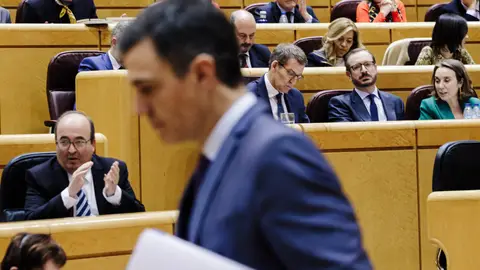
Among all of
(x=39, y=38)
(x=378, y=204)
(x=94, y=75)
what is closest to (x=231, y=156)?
(x=378, y=204)

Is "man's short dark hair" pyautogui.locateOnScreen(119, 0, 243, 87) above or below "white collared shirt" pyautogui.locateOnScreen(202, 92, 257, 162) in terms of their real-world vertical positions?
above

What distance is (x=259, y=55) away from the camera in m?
4.39

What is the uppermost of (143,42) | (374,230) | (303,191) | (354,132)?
(143,42)

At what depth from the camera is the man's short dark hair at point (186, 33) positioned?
785 mm

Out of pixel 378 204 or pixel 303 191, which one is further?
pixel 378 204

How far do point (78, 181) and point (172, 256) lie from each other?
1.90m

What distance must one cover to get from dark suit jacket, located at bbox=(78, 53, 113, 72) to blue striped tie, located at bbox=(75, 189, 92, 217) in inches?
48.2

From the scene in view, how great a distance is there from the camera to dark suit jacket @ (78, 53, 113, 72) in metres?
3.86

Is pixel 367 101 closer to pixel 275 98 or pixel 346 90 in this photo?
pixel 346 90

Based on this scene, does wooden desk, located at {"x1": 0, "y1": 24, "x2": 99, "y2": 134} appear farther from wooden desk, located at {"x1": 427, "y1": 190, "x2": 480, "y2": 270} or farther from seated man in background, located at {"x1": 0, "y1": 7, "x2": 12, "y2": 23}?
wooden desk, located at {"x1": 427, "y1": 190, "x2": 480, "y2": 270}

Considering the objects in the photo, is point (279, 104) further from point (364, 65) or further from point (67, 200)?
point (67, 200)

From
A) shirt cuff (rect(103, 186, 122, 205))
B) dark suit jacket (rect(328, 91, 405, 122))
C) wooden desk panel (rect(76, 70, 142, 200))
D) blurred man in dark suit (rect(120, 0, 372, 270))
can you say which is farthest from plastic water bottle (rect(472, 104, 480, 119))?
blurred man in dark suit (rect(120, 0, 372, 270))

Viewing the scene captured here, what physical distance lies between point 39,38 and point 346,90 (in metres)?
1.46

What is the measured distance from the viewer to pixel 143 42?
0.80 metres
